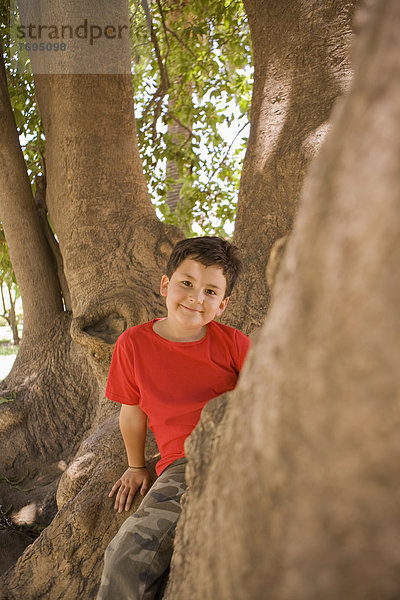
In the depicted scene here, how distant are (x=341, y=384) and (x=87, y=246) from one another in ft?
11.6

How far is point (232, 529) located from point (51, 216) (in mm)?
4049

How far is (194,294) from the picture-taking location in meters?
2.32

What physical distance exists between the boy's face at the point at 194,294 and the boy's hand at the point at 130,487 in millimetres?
690

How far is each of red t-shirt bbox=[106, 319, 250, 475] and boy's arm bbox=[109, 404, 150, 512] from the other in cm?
7

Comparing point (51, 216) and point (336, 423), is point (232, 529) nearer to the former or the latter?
point (336, 423)

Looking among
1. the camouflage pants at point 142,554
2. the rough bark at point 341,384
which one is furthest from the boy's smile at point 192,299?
the rough bark at point 341,384

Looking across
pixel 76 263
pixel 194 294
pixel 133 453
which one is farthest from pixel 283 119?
pixel 133 453

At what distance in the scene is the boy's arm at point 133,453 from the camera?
2.36m

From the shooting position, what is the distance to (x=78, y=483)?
9.25ft

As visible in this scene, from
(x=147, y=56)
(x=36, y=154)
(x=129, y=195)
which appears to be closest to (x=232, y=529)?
(x=129, y=195)

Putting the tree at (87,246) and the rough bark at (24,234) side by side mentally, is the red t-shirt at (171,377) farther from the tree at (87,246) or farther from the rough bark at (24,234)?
the rough bark at (24,234)

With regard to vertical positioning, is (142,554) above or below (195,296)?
below

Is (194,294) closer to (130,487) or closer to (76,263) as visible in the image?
(130,487)

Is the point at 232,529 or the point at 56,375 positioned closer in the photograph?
the point at 232,529
